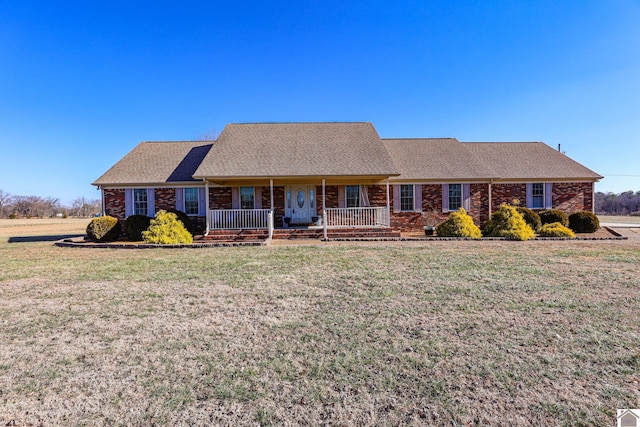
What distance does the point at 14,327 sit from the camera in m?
4.21

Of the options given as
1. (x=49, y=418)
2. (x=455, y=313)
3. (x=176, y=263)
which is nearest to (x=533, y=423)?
(x=455, y=313)

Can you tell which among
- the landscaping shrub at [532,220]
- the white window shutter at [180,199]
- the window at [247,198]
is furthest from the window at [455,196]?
the white window shutter at [180,199]

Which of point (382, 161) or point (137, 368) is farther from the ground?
point (382, 161)

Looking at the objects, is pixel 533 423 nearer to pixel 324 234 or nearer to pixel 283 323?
pixel 283 323

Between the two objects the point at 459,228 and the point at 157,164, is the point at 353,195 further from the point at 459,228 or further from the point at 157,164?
the point at 157,164

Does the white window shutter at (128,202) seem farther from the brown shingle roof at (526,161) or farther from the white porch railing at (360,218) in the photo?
the brown shingle roof at (526,161)

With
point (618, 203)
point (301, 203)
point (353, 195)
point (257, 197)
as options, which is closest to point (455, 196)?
point (353, 195)

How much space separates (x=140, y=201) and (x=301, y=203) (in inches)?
340

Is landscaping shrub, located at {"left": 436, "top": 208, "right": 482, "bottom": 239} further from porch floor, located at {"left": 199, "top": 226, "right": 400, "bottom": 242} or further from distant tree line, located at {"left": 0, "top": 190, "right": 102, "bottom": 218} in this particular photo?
distant tree line, located at {"left": 0, "top": 190, "right": 102, "bottom": 218}

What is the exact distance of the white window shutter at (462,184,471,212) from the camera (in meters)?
16.5

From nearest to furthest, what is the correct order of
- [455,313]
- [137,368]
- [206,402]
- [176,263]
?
[206,402] < [137,368] < [455,313] < [176,263]

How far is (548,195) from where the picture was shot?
684 inches

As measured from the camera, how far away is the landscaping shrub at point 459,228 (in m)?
13.0

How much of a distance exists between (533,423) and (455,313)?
2.20 meters
